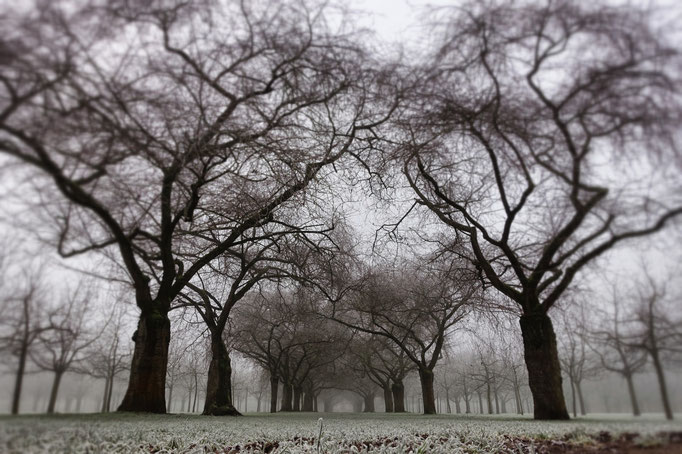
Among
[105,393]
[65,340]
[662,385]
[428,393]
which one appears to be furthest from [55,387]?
Result: [428,393]

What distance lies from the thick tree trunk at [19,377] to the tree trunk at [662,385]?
4.33m

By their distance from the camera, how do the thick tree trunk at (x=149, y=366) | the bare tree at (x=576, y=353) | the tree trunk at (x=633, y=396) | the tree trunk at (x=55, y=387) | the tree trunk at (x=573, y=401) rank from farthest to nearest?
the thick tree trunk at (x=149, y=366)
the tree trunk at (x=573, y=401)
the bare tree at (x=576, y=353)
the tree trunk at (x=633, y=396)
the tree trunk at (x=55, y=387)

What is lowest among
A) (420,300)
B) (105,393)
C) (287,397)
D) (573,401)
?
(287,397)

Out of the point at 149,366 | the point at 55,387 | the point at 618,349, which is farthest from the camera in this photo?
the point at 149,366

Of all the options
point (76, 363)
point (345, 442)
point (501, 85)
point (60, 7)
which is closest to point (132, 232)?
point (76, 363)

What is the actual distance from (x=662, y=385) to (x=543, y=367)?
2.66 metres

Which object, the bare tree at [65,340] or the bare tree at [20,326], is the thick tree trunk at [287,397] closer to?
the bare tree at [65,340]

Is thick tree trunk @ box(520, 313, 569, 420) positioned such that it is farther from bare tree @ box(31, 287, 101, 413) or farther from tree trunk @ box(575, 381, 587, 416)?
bare tree @ box(31, 287, 101, 413)

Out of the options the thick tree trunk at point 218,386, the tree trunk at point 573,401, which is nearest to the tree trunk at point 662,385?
the tree trunk at point 573,401

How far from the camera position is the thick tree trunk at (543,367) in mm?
4996

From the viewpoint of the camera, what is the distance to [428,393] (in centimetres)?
1873

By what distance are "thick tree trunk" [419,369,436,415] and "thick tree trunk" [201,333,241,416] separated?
9792 millimetres

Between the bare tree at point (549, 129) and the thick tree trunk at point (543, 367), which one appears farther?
the thick tree trunk at point (543, 367)

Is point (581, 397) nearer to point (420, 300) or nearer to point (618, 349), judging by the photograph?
point (618, 349)
